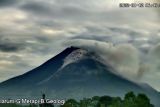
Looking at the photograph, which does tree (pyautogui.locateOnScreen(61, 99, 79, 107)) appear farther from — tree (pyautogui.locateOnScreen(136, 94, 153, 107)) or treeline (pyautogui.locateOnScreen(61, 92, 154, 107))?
tree (pyautogui.locateOnScreen(136, 94, 153, 107))

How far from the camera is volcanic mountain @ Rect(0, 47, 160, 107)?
7156 millimetres

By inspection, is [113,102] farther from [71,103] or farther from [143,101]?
[71,103]

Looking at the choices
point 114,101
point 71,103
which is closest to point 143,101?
point 114,101

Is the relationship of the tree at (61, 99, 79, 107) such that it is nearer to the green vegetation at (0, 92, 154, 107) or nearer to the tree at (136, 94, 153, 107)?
the green vegetation at (0, 92, 154, 107)

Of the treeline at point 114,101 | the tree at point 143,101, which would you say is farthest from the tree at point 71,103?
the tree at point 143,101

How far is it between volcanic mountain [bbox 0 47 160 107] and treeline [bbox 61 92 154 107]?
0.05 m

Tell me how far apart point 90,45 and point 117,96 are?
2.04 ft

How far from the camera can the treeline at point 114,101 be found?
23.6 ft

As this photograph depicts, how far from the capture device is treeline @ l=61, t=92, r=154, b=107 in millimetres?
7184

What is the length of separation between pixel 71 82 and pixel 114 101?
506mm

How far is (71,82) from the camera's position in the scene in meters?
7.23

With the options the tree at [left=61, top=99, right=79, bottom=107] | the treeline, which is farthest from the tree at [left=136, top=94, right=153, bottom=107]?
the tree at [left=61, top=99, right=79, bottom=107]

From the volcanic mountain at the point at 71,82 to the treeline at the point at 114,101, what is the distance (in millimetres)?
48

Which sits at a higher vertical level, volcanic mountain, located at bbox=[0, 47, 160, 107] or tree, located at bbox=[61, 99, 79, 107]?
volcanic mountain, located at bbox=[0, 47, 160, 107]
